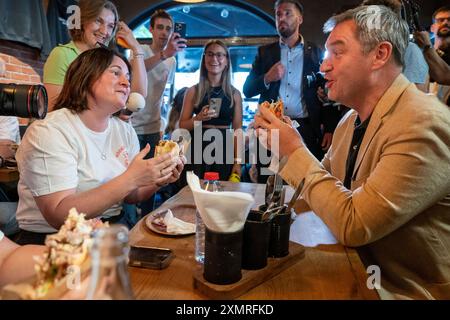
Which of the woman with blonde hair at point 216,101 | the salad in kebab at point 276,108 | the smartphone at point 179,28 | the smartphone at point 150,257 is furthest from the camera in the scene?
the woman with blonde hair at point 216,101

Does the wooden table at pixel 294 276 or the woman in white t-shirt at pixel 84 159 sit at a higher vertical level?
the woman in white t-shirt at pixel 84 159

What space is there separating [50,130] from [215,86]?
6.02ft

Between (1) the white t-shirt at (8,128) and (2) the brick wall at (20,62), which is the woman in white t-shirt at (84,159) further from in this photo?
(2) the brick wall at (20,62)

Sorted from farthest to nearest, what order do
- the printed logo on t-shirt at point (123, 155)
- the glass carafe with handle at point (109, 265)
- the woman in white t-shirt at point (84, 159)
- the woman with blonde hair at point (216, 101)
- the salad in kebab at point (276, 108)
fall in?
the woman with blonde hair at point (216, 101), the printed logo on t-shirt at point (123, 155), the salad in kebab at point (276, 108), the woman in white t-shirt at point (84, 159), the glass carafe with handle at point (109, 265)

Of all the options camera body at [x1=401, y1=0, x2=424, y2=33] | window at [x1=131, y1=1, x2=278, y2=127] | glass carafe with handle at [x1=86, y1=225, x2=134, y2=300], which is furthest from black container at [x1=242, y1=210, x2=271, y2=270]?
window at [x1=131, y1=1, x2=278, y2=127]

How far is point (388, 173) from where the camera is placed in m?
0.97

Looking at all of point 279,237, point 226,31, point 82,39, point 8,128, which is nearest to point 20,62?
point 8,128

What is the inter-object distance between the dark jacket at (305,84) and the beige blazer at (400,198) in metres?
1.75

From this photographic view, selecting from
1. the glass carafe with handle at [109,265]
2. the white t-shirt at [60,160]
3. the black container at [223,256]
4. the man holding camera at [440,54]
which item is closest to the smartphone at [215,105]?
the white t-shirt at [60,160]

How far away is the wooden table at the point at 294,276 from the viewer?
30.1 inches

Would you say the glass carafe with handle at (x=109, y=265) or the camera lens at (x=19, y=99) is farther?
the camera lens at (x=19, y=99)

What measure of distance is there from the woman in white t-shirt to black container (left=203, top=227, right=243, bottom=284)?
1.71ft

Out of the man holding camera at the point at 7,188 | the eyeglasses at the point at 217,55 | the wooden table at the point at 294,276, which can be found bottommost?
the man holding camera at the point at 7,188

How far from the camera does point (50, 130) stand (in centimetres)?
130
